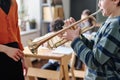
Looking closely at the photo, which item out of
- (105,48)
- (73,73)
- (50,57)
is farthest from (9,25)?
(73,73)

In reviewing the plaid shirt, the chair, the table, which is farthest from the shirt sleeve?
the chair

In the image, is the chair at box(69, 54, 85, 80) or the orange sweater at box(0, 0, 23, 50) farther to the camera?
the chair at box(69, 54, 85, 80)

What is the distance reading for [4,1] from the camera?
141 centimetres

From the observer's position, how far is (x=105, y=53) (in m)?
1.04

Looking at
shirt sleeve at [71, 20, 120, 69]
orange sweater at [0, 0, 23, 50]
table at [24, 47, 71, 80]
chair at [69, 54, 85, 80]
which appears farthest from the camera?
chair at [69, 54, 85, 80]

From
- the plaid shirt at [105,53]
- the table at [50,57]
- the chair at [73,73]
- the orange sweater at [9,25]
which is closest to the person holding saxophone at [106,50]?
the plaid shirt at [105,53]

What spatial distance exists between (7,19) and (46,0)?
2976 millimetres

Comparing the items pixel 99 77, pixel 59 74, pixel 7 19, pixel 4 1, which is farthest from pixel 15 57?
pixel 59 74

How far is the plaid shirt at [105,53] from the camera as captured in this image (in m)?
1.04

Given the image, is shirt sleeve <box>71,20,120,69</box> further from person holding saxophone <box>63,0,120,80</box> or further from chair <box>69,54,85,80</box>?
chair <box>69,54,85,80</box>

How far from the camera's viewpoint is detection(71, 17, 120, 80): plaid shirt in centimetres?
104

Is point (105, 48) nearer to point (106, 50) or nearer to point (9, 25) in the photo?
point (106, 50)

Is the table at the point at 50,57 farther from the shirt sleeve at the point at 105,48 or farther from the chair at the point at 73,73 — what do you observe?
the shirt sleeve at the point at 105,48

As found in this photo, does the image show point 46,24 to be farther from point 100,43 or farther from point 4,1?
point 100,43
